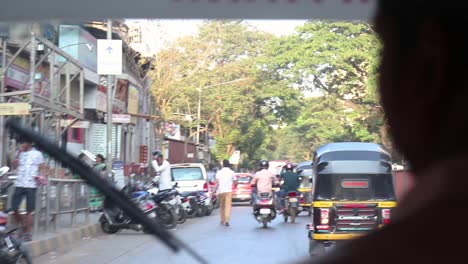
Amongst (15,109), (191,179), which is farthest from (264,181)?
(15,109)

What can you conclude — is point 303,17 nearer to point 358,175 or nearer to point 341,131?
point 358,175

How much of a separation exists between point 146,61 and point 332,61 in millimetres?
14706

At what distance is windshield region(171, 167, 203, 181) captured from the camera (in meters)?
21.5

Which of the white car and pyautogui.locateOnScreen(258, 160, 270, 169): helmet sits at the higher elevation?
pyautogui.locateOnScreen(258, 160, 270, 169): helmet

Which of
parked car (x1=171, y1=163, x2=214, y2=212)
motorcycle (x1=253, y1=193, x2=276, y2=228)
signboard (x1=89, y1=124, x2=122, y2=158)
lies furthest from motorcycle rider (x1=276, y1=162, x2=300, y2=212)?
signboard (x1=89, y1=124, x2=122, y2=158)

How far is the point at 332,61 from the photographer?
5234 millimetres

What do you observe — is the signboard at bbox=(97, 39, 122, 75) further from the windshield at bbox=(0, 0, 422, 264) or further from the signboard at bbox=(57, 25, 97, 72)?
the signboard at bbox=(57, 25, 97, 72)

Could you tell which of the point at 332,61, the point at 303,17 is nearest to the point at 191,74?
the point at 332,61

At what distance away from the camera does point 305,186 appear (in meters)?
20.0

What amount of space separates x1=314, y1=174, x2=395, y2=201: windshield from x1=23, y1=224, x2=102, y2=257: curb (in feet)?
13.1

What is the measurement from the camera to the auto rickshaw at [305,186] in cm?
1842

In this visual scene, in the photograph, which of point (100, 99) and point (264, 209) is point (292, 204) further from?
point (100, 99)

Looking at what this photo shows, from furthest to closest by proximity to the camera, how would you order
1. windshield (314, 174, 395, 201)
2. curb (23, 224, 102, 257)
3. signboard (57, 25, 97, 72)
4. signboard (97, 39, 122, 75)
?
signboard (57, 25, 97, 72) → signboard (97, 39, 122, 75) → windshield (314, 174, 395, 201) → curb (23, 224, 102, 257)

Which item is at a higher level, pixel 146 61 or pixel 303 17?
pixel 146 61
